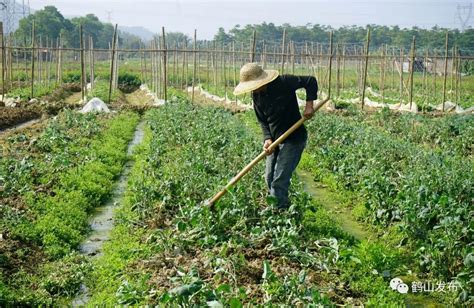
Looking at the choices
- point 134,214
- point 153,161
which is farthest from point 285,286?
point 153,161

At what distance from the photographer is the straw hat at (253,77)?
6.11m

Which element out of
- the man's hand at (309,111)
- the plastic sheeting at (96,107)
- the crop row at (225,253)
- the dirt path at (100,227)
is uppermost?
the man's hand at (309,111)

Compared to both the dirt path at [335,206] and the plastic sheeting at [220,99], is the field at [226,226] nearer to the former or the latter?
the dirt path at [335,206]

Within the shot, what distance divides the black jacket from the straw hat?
0.34 feet

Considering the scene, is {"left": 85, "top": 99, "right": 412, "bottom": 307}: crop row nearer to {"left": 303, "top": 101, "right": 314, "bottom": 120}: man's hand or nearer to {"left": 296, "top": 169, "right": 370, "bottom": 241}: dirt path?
{"left": 296, "top": 169, "right": 370, "bottom": 241}: dirt path

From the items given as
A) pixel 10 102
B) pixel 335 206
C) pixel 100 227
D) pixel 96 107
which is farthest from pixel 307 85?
pixel 10 102

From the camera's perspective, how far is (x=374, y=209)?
7.31 m

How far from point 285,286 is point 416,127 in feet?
35.1

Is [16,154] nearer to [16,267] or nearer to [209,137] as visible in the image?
[209,137]

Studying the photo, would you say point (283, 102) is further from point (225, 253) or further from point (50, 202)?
point (50, 202)

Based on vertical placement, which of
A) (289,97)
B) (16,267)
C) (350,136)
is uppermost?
(289,97)

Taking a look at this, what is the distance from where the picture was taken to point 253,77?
6.21 metres

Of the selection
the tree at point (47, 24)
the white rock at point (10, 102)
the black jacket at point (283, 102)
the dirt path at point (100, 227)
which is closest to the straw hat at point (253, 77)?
the black jacket at point (283, 102)

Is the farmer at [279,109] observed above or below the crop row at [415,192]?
above
